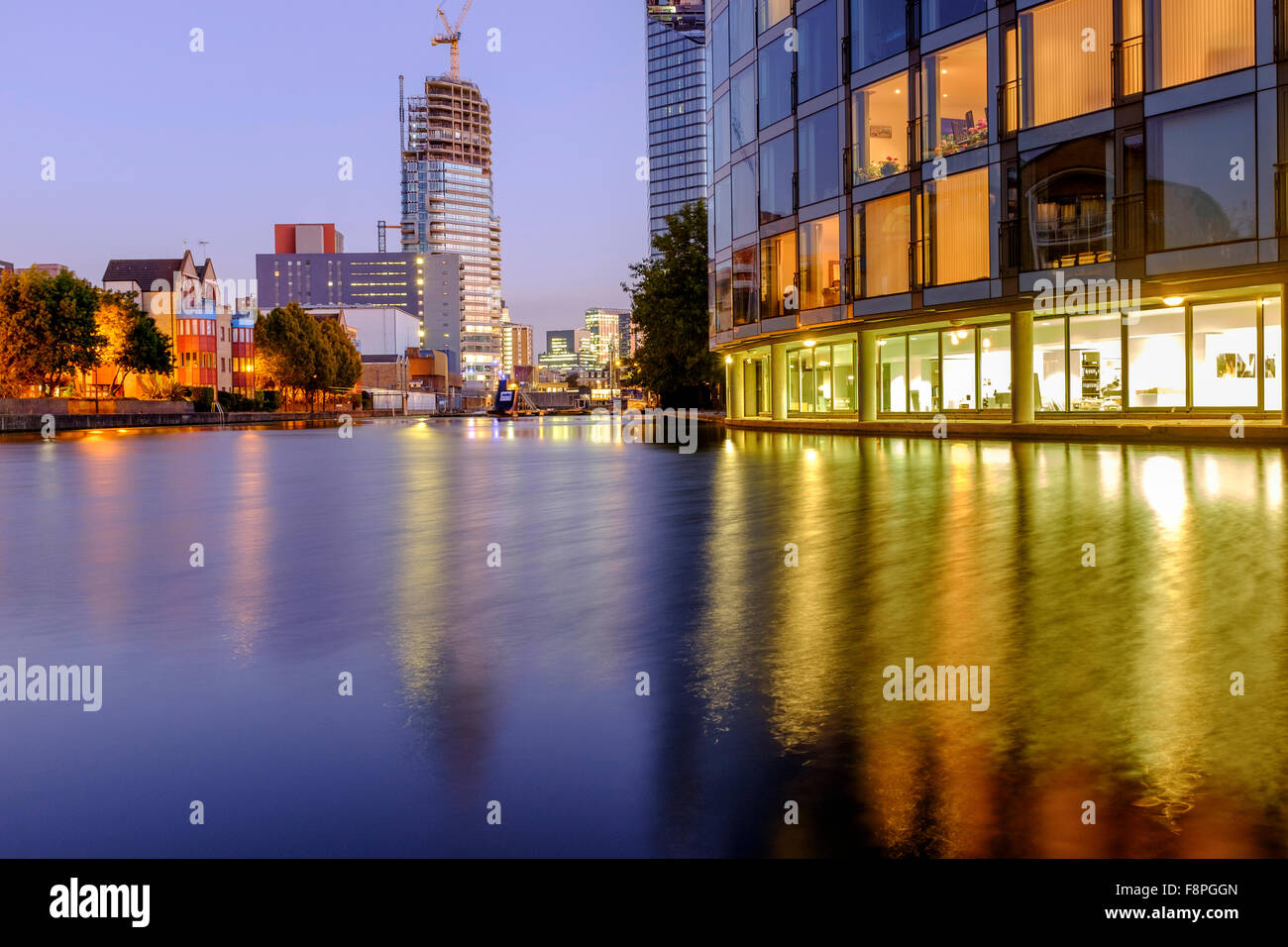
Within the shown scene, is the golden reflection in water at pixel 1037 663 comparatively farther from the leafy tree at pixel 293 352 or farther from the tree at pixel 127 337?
the leafy tree at pixel 293 352

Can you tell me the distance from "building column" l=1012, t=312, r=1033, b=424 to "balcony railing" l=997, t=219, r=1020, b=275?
2001 millimetres

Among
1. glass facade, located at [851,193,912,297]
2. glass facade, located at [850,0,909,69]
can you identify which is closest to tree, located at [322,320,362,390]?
glass facade, located at [850,0,909,69]

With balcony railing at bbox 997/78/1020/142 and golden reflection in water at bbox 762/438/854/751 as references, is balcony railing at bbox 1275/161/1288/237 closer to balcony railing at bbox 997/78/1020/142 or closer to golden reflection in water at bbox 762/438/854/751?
balcony railing at bbox 997/78/1020/142

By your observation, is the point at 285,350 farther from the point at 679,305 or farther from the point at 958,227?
the point at 958,227

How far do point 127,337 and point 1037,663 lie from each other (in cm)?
8135

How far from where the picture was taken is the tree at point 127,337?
75.2m

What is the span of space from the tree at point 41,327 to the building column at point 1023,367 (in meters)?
56.0

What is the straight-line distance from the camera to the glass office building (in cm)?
2783

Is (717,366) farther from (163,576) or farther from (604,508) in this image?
(163,576)

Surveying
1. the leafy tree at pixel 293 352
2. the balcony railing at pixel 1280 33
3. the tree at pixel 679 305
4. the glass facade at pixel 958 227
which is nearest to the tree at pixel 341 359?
the leafy tree at pixel 293 352

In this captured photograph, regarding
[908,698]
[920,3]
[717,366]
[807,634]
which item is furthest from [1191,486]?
[717,366]

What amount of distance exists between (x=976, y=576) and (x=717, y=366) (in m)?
55.3

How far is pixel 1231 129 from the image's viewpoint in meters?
27.2

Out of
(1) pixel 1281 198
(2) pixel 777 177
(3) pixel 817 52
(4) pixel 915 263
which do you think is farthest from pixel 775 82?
(1) pixel 1281 198
